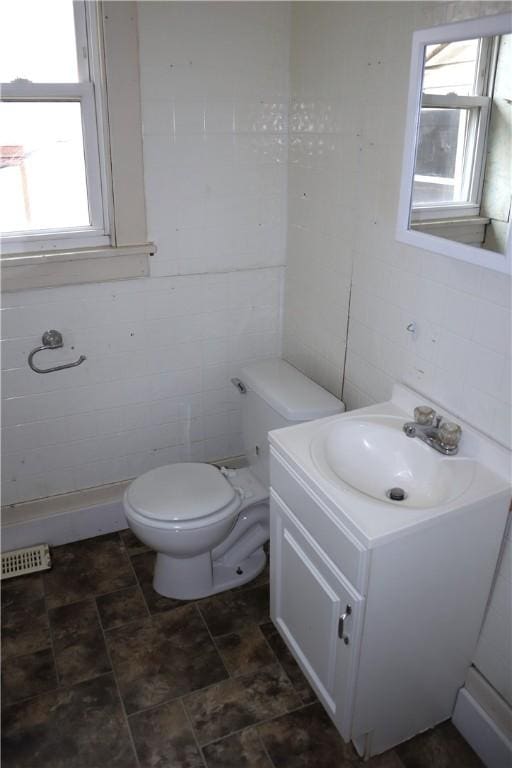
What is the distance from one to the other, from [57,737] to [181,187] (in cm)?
175

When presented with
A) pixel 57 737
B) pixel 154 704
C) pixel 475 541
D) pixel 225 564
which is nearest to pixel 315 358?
pixel 225 564

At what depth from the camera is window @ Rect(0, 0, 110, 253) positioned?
197cm

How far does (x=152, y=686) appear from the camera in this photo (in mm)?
1921

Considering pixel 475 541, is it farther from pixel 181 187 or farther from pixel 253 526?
pixel 181 187

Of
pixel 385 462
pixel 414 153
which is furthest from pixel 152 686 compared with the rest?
pixel 414 153

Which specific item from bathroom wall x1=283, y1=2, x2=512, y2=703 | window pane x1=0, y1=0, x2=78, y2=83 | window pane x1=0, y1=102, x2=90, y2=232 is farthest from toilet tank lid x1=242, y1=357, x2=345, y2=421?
window pane x1=0, y1=0, x2=78, y2=83

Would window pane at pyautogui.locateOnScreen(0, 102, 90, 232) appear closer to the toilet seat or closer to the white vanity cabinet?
the toilet seat

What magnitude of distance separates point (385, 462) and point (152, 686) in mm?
970

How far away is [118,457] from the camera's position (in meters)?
2.52

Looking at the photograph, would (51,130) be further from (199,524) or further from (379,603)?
(379,603)

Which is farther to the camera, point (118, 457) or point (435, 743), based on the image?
point (118, 457)

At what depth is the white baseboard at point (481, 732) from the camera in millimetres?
1672

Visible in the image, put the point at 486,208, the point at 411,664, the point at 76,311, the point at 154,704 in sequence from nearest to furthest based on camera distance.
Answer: the point at 486,208 < the point at 411,664 < the point at 154,704 < the point at 76,311

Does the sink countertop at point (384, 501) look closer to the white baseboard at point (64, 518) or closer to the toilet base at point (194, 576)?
the toilet base at point (194, 576)
